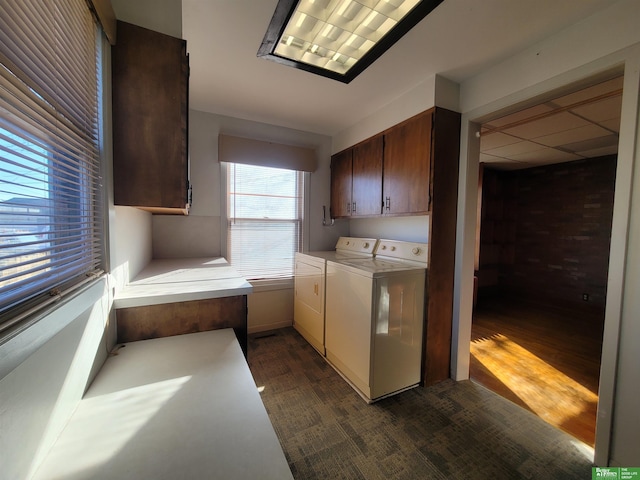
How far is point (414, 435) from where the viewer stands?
1587 millimetres

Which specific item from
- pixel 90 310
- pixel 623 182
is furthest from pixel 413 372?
pixel 90 310

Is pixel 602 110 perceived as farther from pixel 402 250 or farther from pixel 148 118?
pixel 148 118

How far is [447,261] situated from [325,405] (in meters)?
1.49

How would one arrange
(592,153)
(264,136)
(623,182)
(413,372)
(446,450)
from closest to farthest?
1. (623,182)
2. (446,450)
3. (413,372)
4. (264,136)
5. (592,153)

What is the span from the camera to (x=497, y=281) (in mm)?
5102

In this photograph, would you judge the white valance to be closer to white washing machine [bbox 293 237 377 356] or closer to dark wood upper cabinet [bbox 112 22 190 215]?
white washing machine [bbox 293 237 377 356]

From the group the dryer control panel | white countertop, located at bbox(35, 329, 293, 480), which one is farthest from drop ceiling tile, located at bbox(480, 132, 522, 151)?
white countertop, located at bbox(35, 329, 293, 480)

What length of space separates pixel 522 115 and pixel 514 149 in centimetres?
138

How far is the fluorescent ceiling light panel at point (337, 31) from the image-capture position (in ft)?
4.43

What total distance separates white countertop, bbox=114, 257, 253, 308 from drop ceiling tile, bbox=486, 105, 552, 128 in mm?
2632

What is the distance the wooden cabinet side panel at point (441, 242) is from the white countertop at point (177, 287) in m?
1.49

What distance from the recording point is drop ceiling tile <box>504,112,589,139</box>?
2.48 meters

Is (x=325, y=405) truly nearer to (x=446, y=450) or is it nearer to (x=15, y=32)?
(x=446, y=450)

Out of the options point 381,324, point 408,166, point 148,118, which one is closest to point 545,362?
point 381,324
